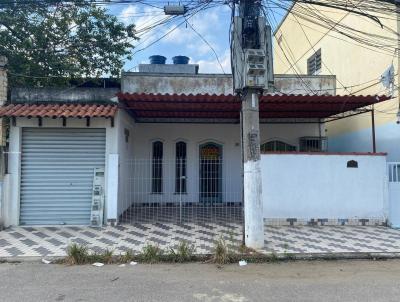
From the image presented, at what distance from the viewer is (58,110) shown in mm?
9078

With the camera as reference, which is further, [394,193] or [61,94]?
[61,94]

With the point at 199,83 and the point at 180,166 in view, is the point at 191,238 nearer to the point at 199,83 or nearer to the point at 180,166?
the point at 180,166

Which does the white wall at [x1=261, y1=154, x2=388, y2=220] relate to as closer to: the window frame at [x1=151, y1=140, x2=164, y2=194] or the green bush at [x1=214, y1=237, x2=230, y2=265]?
the green bush at [x1=214, y1=237, x2=230, y2=265]

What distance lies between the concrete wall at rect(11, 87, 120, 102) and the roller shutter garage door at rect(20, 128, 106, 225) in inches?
34.5

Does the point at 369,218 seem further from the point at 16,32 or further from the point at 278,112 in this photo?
the point at 16,32

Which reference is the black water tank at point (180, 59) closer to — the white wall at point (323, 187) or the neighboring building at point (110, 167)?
the neighboring building at point (110, 167)

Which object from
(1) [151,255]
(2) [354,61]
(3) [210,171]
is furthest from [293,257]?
(2) [354,61]

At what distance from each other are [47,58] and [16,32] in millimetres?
1397

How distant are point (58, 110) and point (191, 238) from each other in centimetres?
496

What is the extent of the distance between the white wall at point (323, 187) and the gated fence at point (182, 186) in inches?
99.3

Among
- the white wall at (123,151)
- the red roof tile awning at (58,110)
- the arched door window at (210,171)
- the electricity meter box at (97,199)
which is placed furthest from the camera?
the arched door window at (210,171)

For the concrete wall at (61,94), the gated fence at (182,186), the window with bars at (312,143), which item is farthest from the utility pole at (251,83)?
the window with bars at (312,143)

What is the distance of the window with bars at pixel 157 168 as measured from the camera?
13141mm

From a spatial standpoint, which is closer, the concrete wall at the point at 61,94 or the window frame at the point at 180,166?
the concrete wall at the point at 61,94
